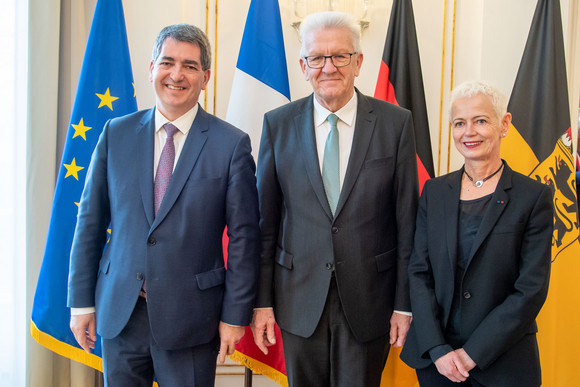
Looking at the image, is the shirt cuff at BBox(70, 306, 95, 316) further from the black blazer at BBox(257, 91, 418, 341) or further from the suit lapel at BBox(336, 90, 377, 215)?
the suit lapel at BBox(336, 90, 377, 215)

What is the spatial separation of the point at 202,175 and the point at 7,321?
1.60 meters

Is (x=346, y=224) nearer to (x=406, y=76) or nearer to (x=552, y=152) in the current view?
(x=406, y=76)

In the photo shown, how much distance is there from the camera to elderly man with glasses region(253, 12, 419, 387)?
1743mm

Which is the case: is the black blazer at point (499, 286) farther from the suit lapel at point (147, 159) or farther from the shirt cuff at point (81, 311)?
the shirt cuff at point (81, 311)

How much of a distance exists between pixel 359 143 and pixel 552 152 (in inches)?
54.8

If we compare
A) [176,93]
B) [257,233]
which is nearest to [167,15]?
[176,93]

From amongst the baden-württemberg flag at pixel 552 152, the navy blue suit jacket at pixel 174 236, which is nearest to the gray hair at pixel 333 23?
the navy blue suit jacket at pixel 174 236

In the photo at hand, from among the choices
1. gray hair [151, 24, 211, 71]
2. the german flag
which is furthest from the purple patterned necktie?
the german flag

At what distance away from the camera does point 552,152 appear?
258cm

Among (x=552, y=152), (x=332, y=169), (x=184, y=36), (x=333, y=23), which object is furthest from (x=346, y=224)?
(x=552, y=152)

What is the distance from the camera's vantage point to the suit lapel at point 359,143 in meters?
1.74

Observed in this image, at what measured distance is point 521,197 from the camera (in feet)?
5.27

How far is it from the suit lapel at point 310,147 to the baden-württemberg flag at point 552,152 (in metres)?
1.34

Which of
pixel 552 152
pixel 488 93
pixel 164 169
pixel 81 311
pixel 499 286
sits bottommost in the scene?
pixel 81 311
